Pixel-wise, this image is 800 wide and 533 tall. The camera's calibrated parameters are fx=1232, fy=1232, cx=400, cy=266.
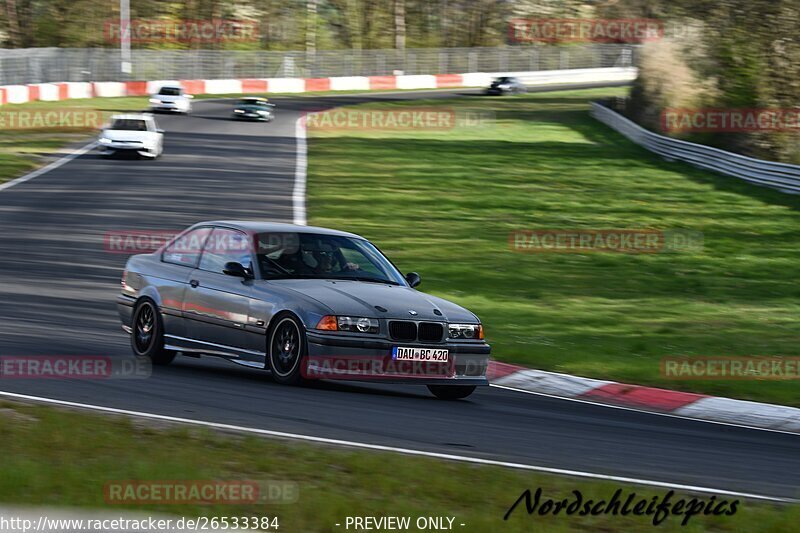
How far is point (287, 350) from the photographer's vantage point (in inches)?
388

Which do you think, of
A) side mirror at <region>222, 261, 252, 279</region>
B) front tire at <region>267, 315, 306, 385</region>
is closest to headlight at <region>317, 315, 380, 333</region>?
front tire at <region>267, 315, 306, 385</region>

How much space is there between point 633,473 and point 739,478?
720mm

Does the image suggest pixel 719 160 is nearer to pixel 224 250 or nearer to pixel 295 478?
pixel 224 250

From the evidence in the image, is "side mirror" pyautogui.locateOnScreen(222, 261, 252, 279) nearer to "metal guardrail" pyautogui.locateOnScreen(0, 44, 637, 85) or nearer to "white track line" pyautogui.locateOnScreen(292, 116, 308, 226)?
"white track line" pyautogui.locateOnScreen(292, 116, 308, 226)

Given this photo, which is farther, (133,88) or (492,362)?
(133,88)

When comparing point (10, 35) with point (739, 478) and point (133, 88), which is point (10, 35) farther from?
point (739, 478)

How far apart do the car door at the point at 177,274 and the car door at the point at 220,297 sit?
0.09 meters

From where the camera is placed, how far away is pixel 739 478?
7.48m

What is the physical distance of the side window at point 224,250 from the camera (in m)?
10.7

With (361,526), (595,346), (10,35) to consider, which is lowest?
(595,346)

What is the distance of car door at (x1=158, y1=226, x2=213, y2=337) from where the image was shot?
431 inches

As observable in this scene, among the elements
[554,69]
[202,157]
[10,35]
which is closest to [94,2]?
[10,35]

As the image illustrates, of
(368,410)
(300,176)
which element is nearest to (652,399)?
(368,410)

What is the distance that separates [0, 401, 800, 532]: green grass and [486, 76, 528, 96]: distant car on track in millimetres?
61482
